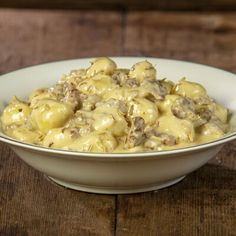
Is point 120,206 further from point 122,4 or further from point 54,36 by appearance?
point 122,4

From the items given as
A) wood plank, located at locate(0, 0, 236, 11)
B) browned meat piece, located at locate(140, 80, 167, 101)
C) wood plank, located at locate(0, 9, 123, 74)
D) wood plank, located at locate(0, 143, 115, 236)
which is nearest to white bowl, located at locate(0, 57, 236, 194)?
wood plank, located at locate(0, 143, 115, 236)

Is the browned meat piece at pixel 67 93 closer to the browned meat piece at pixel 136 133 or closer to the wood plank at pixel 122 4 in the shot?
the browned meat piece at pixel 136 133

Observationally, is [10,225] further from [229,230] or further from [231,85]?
[231,85]

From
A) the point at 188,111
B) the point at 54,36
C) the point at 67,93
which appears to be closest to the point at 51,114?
the point at 67,93

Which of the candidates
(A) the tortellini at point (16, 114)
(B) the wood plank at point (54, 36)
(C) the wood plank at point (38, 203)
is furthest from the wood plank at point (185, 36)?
(A) the tortellini at point (16, 114)

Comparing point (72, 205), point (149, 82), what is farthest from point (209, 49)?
point (72, 205)

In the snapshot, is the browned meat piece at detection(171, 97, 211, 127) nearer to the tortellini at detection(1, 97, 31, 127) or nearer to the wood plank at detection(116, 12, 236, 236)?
the wood plank at detection(116, 12, 236, 236)

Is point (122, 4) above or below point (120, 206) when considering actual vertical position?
below
